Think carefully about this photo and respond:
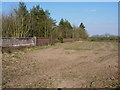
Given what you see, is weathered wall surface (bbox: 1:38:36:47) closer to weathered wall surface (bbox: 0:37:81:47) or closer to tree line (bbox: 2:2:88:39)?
weathered wall surface (bbox: 0:37:81:47)

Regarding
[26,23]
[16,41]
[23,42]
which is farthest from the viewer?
[26,23]

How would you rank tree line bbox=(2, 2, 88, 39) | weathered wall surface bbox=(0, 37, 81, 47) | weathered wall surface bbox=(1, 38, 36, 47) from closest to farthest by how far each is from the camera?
weathered wall surface bbox=(1, 38, 36, 47) < weathered wall surface bbox=(0, 37, 81, 47) < tree line bbox=(2, 2, 88, 39)

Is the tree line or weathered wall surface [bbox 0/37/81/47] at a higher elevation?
the tree line

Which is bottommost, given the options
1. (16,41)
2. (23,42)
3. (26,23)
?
(23,42)

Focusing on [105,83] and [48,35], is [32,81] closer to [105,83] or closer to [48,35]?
[105,83]

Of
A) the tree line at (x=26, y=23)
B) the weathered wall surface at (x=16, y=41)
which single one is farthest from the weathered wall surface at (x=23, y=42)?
the tree line at (x=26, y=23)

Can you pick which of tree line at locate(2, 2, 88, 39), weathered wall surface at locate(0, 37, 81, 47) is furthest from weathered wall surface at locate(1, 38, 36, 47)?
tree line at locate(2, 2, 88, 39)

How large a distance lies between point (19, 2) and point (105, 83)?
27.0 metres

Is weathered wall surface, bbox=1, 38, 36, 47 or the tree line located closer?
weathered wall surface, bbox=1, 38, 36, 47

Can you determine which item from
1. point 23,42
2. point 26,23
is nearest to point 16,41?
point 23,42

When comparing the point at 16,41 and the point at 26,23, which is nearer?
the point at 16,41

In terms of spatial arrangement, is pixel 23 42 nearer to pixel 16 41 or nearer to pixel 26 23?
pixel 16 41

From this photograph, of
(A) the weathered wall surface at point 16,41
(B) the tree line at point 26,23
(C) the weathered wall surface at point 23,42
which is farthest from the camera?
(B) the tree line at point 26,23

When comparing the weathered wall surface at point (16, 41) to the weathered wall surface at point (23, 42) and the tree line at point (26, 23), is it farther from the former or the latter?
the tree line at point (26, 23)
